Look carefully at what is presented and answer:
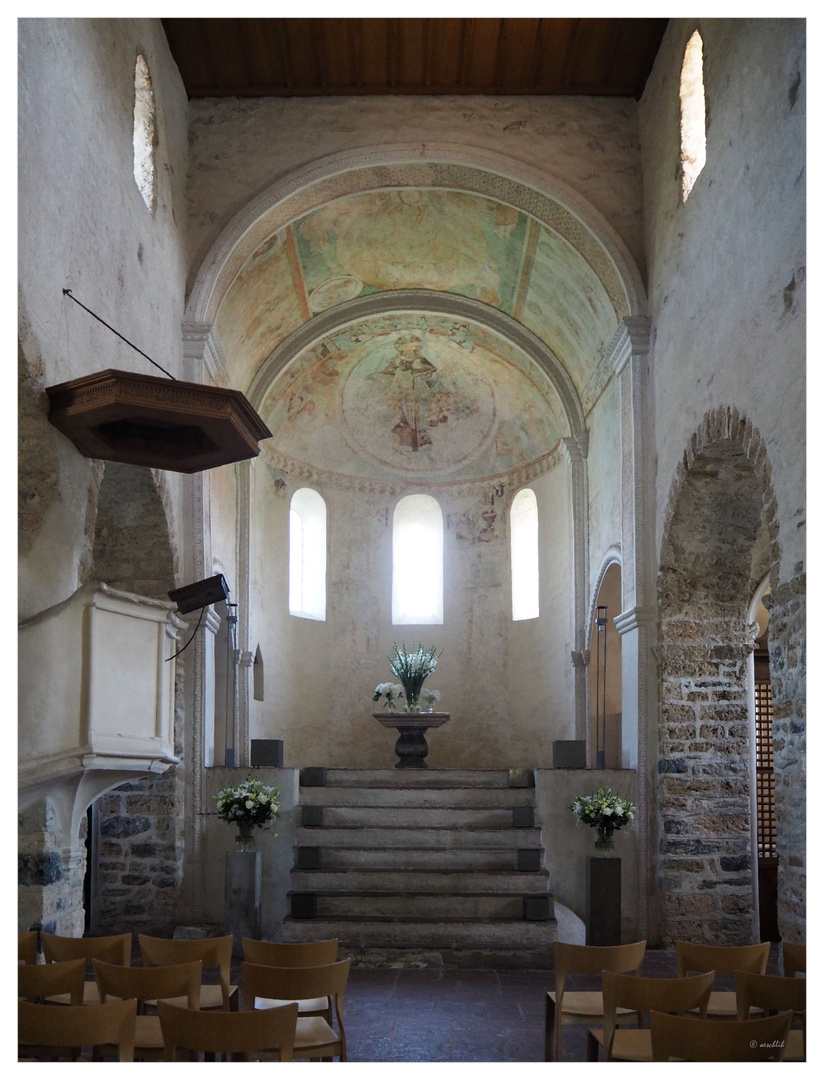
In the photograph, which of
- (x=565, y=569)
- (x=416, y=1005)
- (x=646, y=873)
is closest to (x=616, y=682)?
(x=565, y=569)

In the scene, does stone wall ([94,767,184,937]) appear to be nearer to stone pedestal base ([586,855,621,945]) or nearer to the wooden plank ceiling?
stone pedestal base ([586,855,621,945])

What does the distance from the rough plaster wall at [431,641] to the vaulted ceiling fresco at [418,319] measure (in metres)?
0.90

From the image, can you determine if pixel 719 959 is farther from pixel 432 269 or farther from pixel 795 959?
pixel 432 269

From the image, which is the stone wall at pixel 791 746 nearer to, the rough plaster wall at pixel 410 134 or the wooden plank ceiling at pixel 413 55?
the rough plaster wall at pixel 410 134

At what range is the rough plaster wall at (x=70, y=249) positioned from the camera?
783 cm

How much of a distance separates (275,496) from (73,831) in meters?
10.3

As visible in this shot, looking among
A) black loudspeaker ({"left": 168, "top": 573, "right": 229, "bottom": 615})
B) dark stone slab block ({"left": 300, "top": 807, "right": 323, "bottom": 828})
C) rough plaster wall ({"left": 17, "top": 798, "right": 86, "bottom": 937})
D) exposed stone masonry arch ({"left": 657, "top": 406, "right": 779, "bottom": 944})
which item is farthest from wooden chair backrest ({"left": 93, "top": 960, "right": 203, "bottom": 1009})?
exposed stone masonry arch ({"left": 657, "top": 406, "right": 779, "bottom": 944})

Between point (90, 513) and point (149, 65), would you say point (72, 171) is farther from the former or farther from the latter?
point (149, 65)

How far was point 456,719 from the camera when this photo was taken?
18547 mm

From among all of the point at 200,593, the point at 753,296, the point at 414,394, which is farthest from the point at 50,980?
the point at 414,394

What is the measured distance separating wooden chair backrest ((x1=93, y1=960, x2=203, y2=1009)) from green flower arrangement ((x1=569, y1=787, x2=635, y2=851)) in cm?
632

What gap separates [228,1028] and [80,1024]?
61cm

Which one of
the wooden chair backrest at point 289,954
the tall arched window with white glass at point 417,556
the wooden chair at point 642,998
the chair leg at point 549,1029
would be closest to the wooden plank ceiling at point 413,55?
the tall arched window with white glass at point 417,556

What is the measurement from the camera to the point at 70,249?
28.7 ft
